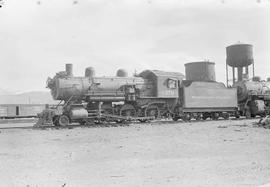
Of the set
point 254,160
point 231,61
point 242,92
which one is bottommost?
point 254,160

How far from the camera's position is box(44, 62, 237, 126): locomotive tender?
63.2ft

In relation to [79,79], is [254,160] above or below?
below

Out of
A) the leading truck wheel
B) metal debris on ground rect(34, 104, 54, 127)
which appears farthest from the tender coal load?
metal debris on ground rect(34, 104, 54, 127)

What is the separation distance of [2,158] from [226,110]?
63.7 ft

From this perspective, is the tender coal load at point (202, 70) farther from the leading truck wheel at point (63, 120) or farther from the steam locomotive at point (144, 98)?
the leading truck wheel at point (63, 120)

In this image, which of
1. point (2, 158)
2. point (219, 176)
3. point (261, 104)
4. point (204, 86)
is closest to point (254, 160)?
point (219, 176)

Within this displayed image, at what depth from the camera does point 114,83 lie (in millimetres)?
20547

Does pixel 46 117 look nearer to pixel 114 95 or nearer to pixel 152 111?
pixel 114 95

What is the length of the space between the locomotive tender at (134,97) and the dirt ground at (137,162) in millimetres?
6959

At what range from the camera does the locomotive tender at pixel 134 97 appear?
19266mm

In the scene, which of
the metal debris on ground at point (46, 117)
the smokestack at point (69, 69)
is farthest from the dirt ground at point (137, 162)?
the smokestack at point (69, 69)

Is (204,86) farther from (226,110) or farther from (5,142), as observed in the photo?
(5,142)

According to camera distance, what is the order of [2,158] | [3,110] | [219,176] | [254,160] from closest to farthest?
[219,176]
[254,160]
[2,158]
[3,110]

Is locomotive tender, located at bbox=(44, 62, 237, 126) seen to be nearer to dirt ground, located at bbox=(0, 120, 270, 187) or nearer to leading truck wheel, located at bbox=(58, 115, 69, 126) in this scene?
leading truck wheel, located at bbox=(58, 115, 69, 126)
